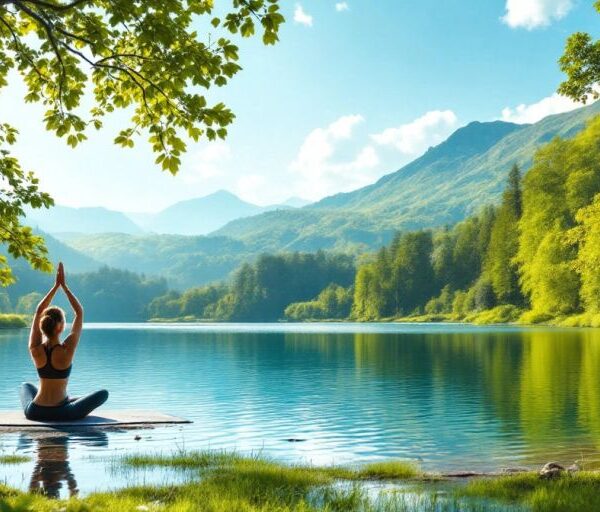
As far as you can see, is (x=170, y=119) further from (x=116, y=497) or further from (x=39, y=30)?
(x=116, y=497)

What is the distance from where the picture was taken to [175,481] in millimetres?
13398

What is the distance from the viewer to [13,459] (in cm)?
1478

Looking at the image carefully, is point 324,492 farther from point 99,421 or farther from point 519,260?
point 519,260

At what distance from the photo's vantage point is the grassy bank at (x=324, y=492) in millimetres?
9996

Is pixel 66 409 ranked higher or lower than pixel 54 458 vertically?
higher

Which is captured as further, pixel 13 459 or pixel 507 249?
pixel 507 249

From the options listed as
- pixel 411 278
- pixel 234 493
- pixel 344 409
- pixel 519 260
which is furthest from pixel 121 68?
pixel 411 278

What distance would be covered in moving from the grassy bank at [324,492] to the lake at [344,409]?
1433 mm

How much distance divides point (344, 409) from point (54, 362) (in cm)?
1384

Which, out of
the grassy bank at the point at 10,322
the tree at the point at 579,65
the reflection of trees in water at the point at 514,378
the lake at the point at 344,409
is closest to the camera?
the lake at the point at 344,409

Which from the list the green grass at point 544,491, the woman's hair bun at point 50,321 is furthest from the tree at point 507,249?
the green grass at point 544,491

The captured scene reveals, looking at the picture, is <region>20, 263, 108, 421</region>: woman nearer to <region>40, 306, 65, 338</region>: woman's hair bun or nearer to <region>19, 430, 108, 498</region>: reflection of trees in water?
<region>40, 306, 65, 338</region>: woman's hair bun

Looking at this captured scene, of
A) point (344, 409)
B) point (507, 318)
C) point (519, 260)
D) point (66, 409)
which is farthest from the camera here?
point (507, 318)

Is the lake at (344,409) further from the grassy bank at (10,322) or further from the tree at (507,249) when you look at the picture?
the grassy bank at (10,322)
